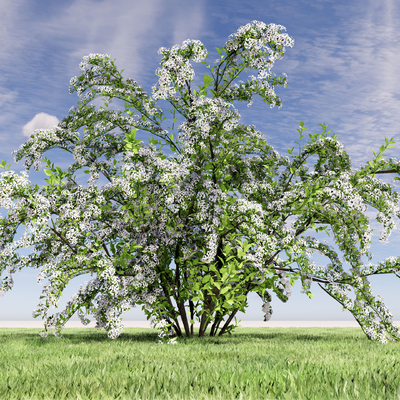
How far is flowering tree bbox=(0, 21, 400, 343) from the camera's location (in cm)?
716

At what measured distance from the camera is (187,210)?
26.3 ft

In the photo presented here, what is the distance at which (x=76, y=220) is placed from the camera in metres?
7.45

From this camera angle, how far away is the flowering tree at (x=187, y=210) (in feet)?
23.5

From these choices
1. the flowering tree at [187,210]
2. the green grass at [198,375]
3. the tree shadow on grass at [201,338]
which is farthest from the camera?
the tree shadow on grass at [201,338]

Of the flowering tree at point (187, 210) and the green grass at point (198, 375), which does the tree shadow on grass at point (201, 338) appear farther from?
the green grass at point (198, 375)

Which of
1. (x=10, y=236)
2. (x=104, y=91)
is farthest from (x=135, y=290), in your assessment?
(x=104, y=91)

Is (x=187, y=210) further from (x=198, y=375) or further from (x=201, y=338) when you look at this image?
(x=198, y=375)

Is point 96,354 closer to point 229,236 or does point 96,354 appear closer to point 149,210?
point 149,210

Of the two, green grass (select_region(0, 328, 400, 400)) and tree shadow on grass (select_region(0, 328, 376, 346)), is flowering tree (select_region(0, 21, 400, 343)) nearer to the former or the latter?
tree shadow on grass (select_region(0, 328, 376, 346))

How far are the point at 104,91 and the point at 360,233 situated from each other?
243 inches

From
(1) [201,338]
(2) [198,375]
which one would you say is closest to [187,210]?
(1) [201,338]

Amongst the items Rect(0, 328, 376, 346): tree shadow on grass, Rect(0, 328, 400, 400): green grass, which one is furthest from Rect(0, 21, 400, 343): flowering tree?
Rect(0, 328, 400, 400): green grass

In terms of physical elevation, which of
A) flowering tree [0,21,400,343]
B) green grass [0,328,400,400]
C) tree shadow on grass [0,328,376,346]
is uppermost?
flowering tree [0,21,400,343]

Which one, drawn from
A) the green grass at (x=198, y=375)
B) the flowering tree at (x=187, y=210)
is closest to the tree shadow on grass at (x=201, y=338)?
the flowering tree at (x=187, y=210)
